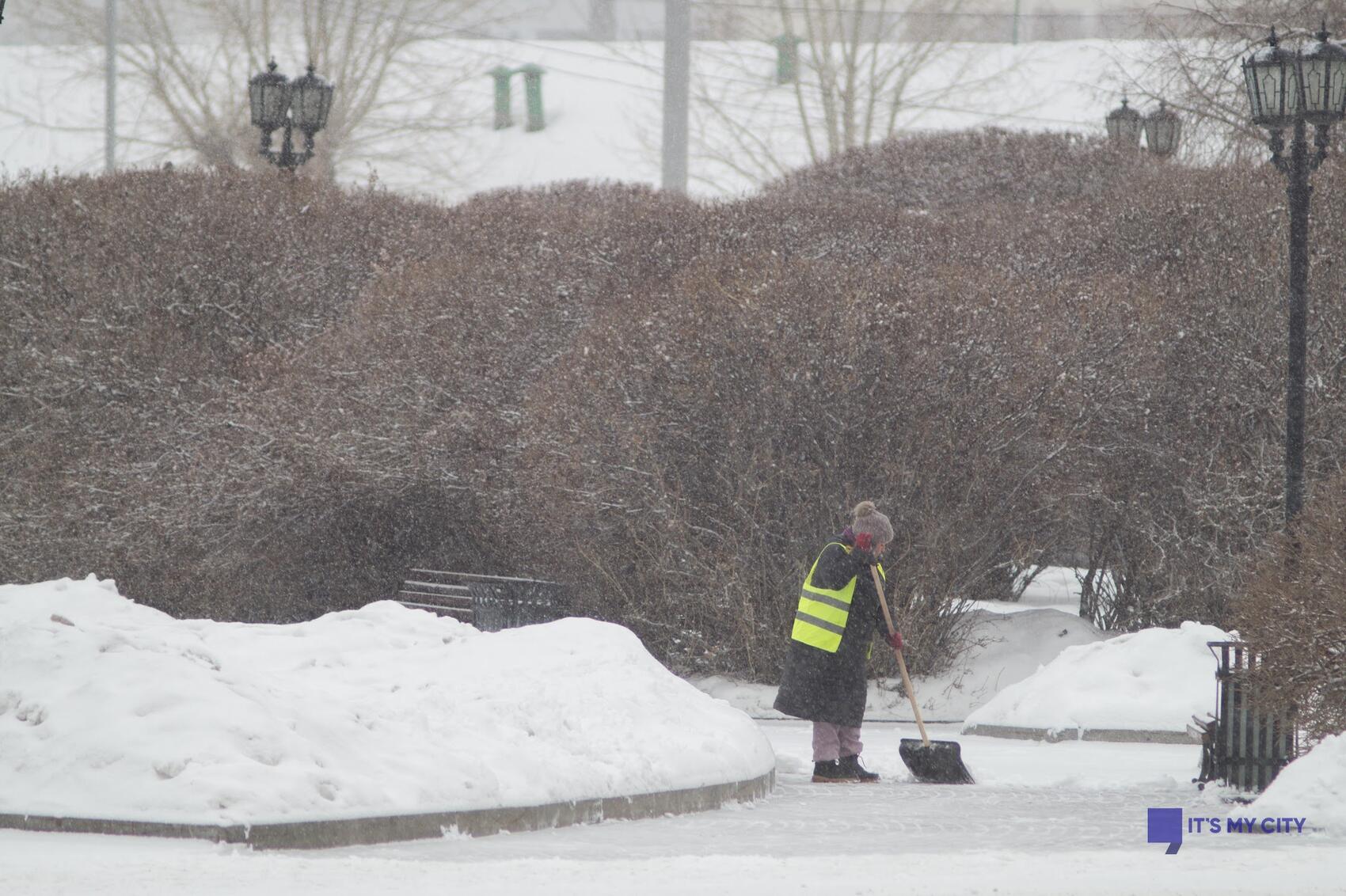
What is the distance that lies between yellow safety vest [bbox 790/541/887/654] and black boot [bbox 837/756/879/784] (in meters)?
0.68

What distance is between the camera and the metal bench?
48.7ft

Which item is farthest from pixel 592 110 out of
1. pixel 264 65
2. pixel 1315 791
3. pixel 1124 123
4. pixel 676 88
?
pixel 1315 791

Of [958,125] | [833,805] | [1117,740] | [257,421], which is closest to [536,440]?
[257,421]

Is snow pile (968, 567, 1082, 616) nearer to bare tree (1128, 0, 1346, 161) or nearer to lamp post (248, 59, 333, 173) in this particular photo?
bare tree (1128, 0, 1346, 161)

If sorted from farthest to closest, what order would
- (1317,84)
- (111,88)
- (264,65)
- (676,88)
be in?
(264,65), (111,88), (676,88), (1317,84)

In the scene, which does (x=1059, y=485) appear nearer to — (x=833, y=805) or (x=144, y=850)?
(x=833, y=805)

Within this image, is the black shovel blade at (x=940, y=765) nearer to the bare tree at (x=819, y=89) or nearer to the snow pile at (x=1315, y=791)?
the snow pile at (x=1315, y=791)

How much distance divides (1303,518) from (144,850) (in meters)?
6.29

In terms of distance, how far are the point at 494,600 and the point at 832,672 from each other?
539cm

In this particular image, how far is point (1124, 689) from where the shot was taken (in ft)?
41.4

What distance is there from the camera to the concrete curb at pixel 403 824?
22.8 ft

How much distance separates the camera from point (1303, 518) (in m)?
9.70

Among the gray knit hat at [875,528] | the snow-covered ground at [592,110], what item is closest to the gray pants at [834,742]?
the gray knit hat at [875,528]

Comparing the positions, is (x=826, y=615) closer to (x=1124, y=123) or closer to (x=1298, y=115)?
(x=1298, y=115)
